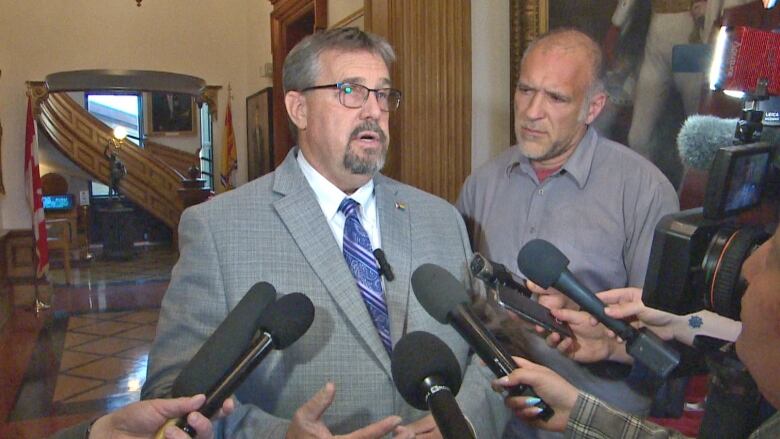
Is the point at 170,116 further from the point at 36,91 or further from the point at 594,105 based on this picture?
the point at 594,105

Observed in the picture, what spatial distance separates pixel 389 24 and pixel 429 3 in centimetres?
20

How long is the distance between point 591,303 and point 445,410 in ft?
1.32

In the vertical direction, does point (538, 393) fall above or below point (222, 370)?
below

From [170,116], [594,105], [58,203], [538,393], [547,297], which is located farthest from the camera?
[170,116]

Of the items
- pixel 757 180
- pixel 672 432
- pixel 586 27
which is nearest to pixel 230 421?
pixel 672 432

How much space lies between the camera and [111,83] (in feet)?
28.4

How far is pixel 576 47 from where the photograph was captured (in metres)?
2.07

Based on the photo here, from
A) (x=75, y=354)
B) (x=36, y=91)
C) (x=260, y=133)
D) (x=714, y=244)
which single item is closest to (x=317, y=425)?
(x=714, y=244)

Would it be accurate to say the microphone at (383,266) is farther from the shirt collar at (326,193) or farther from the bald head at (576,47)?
the bald head at (576,47)

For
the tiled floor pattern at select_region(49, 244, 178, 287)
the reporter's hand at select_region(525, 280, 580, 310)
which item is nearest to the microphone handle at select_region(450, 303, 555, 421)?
the reporter's hand at select_region(525, 280, 580, 310)

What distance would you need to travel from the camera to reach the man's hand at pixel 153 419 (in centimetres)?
85

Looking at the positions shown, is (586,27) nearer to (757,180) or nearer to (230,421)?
(757,180)

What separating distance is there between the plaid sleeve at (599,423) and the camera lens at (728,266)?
0.37 meters

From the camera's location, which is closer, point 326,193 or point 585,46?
point 326,193
